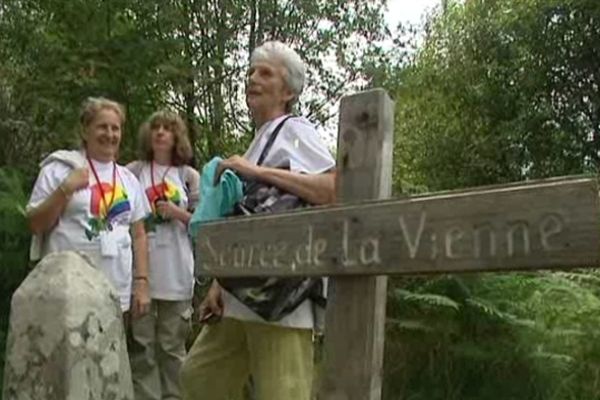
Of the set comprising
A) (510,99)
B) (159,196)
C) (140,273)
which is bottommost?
(140,273)

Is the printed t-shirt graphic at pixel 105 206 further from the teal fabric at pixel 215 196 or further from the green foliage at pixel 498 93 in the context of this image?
the green foliage at pixel 498 93

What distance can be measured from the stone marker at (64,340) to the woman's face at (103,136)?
1050mm

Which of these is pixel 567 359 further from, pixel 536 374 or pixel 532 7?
pixel 532 7

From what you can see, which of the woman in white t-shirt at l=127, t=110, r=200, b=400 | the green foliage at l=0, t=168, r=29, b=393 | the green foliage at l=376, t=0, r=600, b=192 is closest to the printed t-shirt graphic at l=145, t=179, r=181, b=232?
the woman in white t-shirt at l=127, t=110, r=200, b=400

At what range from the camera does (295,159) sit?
267cm

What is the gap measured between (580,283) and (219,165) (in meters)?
3.73

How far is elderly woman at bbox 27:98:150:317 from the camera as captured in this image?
365cm

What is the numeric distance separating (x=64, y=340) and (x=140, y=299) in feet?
4.17

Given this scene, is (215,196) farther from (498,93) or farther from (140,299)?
(498,93)

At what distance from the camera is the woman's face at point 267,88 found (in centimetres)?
282

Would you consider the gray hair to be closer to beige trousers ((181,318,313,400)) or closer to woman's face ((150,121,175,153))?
beige trousers ((181,318,313,400))

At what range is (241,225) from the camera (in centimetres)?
246

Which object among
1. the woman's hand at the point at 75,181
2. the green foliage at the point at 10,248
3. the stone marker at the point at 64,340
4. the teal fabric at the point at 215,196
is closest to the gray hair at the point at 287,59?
the teal fabric at the point at 215,196

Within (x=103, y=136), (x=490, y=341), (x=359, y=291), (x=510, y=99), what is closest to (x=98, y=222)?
(x=103, y=136)
